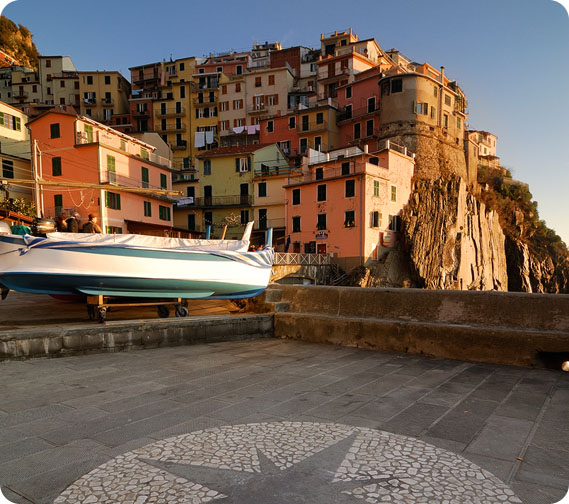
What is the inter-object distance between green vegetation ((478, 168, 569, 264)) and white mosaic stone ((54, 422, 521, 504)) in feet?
193

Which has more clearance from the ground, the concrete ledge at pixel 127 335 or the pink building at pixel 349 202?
the pink building at pixel 349 202

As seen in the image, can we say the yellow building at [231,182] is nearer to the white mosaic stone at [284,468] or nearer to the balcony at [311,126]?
the balcony at [311,126]

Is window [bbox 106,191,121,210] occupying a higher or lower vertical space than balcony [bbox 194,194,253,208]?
lower

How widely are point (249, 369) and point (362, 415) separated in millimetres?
1885

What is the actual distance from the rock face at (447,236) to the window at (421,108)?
7.88 metres

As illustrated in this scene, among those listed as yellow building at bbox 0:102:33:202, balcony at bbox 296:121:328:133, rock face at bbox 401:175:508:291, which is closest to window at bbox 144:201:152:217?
yellow building at bbox 0:102:33:202

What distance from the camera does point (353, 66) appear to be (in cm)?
5012

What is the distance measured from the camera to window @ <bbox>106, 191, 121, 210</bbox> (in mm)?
29234

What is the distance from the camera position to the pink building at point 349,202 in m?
34.2

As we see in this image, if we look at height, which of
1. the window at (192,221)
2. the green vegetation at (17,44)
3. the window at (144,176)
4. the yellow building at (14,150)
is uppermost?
the green vegetation at (17,44)

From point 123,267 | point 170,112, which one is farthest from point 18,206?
point 170,112

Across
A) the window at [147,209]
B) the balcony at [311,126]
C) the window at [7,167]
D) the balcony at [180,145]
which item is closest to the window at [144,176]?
the window at [147,209]

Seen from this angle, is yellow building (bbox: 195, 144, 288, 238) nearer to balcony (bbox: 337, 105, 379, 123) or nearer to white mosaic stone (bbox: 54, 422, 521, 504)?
balcony (bbox: 337, 105, 379, 123)

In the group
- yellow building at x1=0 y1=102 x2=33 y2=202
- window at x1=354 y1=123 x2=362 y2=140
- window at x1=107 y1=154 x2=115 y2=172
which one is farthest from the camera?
window at x1=354 y1=123 x2=362 y2=140
